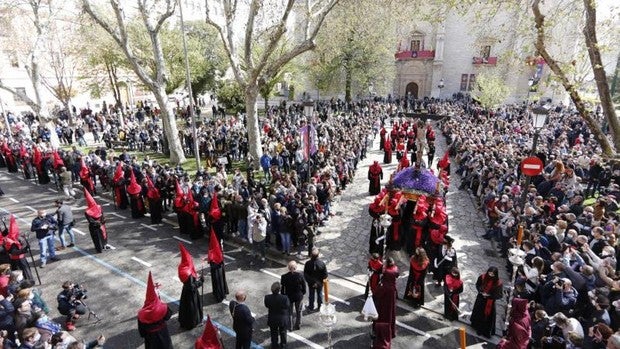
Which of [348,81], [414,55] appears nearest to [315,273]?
[348,81]

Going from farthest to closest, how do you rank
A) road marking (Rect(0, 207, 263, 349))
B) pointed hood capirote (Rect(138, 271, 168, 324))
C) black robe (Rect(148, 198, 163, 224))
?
black robe (Rect(148, 198, 163, 224)) < road marking (Rect(0, 207, 263, 349)) < pointed hood capirote (Rect(138, 271, 168, 324))

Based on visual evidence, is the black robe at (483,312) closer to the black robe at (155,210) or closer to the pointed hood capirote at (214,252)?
the pointed hood capirote at (214,252)

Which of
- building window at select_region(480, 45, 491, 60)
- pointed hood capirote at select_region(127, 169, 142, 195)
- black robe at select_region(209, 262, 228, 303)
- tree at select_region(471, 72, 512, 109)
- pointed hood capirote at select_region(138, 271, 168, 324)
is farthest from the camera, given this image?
building window at select_region(480, 45, 491, 60)

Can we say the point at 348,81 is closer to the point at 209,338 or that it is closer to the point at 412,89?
the point at 412,89

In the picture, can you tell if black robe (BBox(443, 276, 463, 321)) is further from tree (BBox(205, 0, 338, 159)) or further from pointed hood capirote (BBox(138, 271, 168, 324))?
tree (BBox(205, 0, 338, 159))

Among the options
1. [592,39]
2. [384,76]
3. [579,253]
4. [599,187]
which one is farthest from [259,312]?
[384,76]

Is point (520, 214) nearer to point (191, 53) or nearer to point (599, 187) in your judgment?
point (599, 187)

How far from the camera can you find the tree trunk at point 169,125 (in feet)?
61.0

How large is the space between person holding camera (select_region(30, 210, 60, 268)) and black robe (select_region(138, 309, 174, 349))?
5.48 m

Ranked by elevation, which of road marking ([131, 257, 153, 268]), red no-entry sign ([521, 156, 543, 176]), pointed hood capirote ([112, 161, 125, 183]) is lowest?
road marking ([131, 257, 153, 268])

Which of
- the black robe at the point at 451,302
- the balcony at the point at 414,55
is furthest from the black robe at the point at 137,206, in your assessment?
the balcony at the point at 414,55

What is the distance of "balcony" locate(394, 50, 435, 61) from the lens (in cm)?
4981

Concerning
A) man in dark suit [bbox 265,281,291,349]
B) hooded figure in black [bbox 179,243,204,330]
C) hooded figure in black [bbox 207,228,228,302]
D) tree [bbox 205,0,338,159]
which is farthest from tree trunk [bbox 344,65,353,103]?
man in dark suit [bbox 265,281,291,349]

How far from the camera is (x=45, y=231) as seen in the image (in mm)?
10289
